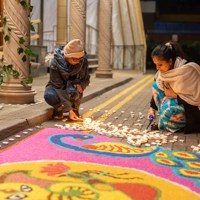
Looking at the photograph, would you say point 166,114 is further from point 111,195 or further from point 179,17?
point 179,17

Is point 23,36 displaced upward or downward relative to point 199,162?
upward

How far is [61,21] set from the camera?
17.1 metres

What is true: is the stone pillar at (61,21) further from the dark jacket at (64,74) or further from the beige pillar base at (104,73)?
the dark jacket at (64,74)

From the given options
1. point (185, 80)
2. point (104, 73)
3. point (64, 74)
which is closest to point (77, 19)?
point (104, 73)

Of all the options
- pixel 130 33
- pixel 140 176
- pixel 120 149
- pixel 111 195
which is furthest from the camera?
pixel 130 33

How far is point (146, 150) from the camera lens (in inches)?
167

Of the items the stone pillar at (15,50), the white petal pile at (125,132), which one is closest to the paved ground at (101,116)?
the white petal pile at (125,132)

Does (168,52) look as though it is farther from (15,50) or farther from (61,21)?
(61,21)

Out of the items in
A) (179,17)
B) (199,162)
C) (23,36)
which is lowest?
(199,162)

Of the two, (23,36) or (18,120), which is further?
(23,36)

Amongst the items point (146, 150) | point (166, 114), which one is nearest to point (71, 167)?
point (146, 150)

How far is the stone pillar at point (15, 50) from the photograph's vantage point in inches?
254

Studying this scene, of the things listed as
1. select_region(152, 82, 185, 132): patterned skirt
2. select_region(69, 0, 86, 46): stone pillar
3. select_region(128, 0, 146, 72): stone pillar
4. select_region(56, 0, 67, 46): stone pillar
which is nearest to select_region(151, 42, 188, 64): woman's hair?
select_region(152, 82, 185, 132): patterned skirt

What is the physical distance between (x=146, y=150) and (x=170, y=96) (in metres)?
1.23
